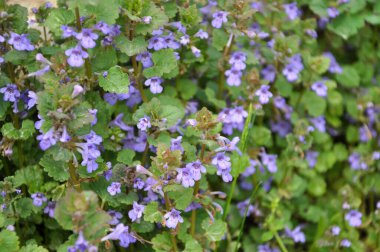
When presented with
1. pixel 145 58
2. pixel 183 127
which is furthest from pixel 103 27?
pixel 183 127

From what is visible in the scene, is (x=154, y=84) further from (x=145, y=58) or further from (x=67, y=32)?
(x=67, y=32)

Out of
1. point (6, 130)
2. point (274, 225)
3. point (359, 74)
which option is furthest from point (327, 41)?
point (6, 130)

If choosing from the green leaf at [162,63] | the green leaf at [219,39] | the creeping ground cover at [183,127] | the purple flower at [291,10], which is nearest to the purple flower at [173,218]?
the creeping ground cover at [183,127]

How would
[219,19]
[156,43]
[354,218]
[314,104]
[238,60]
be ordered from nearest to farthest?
[156,43] < [219,19] < [238,60] < [354,218] < [314,104]

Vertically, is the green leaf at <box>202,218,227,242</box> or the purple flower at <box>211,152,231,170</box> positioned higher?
the purple flower at <box>211,152,231,170</box>

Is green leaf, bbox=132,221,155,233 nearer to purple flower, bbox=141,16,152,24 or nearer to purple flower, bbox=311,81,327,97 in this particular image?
purple flower, bbox=141,16,152,24

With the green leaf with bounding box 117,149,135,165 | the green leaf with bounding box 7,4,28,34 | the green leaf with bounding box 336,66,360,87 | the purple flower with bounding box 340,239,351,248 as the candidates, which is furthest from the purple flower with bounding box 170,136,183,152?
the green leaf with bounding box 336,66,360,87

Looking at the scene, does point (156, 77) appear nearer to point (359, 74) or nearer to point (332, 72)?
point (332, 72)
